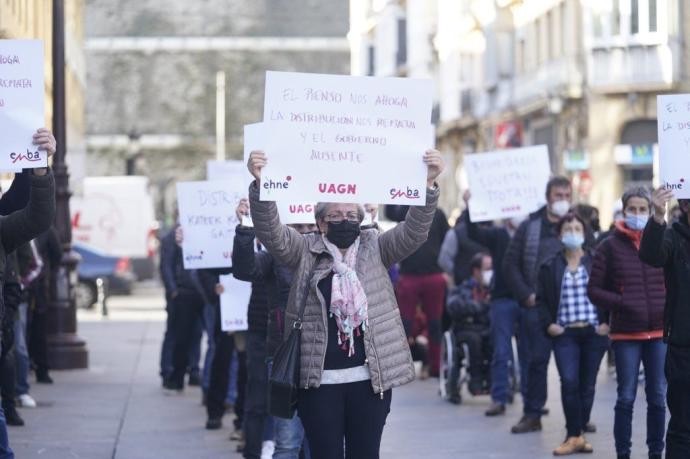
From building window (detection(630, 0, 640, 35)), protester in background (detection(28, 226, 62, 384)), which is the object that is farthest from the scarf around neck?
building window (detection(630, 0, 640, 35))

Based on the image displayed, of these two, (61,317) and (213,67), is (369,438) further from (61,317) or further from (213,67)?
(213,67)

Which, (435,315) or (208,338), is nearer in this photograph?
(208,338)

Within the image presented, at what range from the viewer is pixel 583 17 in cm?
3922

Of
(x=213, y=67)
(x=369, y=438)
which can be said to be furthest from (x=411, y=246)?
(x=213, y=67)

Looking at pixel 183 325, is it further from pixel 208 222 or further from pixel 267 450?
pixel 267 450

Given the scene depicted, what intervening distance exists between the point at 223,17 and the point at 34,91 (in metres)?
72.8

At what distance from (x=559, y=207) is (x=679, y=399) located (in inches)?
153

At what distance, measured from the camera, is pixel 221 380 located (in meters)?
13.5

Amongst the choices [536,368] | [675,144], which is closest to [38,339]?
[536,368]

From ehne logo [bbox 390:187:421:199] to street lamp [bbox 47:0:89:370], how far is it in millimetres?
11453

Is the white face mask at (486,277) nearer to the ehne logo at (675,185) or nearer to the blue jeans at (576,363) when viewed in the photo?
the blue jeans at (576,363)

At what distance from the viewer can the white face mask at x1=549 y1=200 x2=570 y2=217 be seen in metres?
12.9

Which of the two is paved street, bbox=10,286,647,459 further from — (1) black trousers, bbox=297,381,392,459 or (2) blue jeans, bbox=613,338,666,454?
(1) black trousers, bbox=297,381,392,459

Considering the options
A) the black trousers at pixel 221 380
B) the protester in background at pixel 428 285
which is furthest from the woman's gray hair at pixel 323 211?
the protester in background at pixel 428 285
